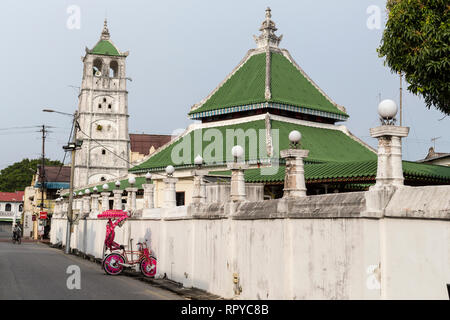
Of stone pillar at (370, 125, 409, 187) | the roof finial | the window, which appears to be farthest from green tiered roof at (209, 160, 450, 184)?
the roof finial

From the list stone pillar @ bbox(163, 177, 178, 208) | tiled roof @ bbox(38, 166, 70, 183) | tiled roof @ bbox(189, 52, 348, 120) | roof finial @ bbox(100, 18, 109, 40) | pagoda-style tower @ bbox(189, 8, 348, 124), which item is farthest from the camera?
roof finial @ bbox(100, 18, 109, 40)

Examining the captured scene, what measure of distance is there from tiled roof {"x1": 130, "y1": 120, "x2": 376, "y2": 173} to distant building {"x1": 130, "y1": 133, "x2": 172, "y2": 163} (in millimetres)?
63600

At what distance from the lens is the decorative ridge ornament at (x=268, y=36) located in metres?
36.1

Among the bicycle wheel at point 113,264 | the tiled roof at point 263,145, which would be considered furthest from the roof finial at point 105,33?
the bicycle wheel at point 113,264

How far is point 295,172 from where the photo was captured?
12.3 metres

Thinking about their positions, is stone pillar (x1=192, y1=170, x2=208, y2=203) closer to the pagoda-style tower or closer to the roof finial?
the pagoda-style tower

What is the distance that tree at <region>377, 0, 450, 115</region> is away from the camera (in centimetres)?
1416

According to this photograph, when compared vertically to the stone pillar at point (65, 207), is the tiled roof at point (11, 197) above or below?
above

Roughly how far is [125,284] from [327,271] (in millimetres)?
9468

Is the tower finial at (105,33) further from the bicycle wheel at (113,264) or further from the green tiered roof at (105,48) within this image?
the bicycle wheel at (113,264)

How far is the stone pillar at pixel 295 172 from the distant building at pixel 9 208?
371 ft

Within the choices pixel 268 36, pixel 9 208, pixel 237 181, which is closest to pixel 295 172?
pixel 237 181

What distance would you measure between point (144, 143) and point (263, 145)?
74.6 m
